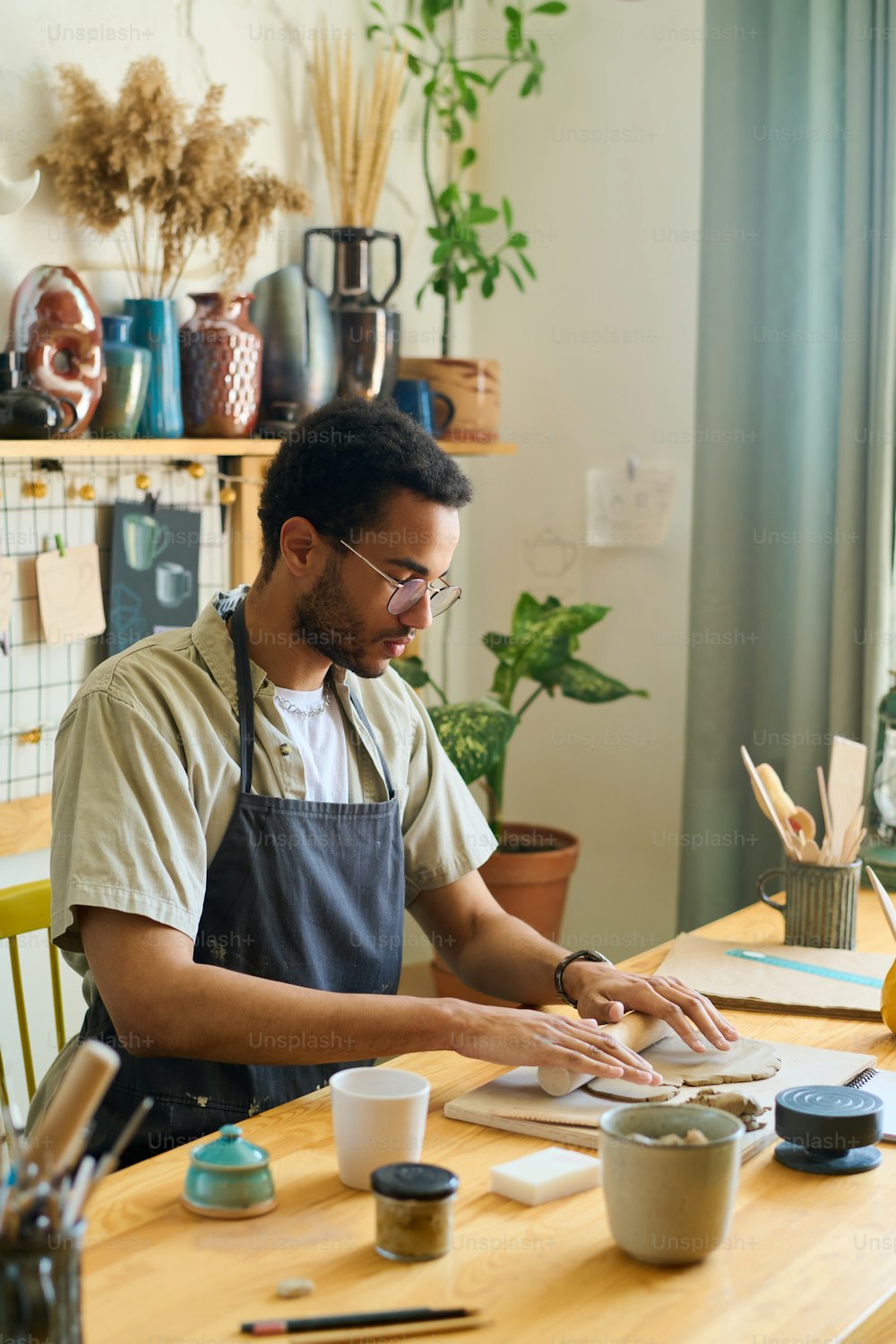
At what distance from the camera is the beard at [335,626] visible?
1721mm

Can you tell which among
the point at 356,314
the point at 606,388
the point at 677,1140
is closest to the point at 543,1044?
the point at 677,1140

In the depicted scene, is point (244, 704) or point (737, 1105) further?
point (244, 704)

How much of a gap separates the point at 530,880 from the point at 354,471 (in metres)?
1.50

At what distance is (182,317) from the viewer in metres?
2.78

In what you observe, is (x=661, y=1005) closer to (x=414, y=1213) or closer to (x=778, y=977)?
(x=778, y=977)

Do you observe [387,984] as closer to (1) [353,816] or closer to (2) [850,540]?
(1) [353,816]

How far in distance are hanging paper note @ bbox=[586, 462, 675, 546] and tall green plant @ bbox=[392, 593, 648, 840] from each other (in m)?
0.34

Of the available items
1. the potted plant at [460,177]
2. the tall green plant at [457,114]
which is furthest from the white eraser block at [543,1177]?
the tall green plant at [457,114]

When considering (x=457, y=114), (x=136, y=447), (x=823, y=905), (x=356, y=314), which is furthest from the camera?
(x=457, y=114)

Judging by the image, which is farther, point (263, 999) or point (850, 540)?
point (850, 540)

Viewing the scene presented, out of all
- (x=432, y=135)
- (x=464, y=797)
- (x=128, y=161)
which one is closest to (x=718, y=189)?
(x=432, y=135)

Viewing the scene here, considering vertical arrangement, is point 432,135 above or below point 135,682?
above

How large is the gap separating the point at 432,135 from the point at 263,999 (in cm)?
245

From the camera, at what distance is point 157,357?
8.43ft
